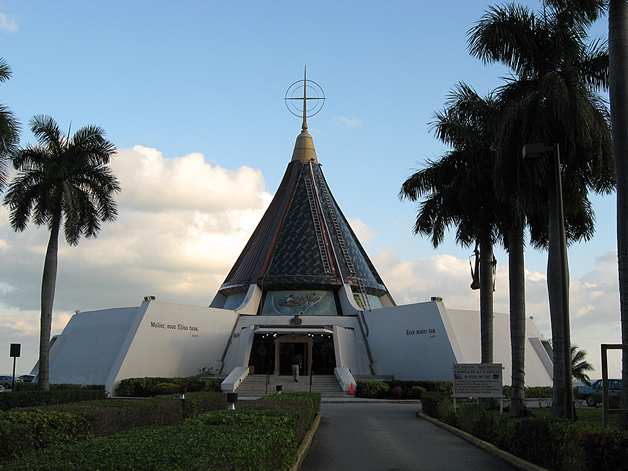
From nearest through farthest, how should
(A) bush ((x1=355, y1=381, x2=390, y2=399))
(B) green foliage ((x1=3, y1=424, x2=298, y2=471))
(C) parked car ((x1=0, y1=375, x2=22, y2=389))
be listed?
(B) green foliage ((x1=3, y1=424, x2=298, y2=471))
(A) bush ((x1=355, y1=381, x2=390, y2=399))
(C) parked car ((x1=0, y1=375, x2=22, y2=389))

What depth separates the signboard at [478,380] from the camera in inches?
653

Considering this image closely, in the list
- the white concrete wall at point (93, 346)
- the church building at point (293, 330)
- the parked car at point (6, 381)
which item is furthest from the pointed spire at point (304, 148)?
the parked car at point (6, 381)

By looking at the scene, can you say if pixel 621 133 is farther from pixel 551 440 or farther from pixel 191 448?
pixel 191 448

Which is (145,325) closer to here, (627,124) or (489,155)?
(489,155)

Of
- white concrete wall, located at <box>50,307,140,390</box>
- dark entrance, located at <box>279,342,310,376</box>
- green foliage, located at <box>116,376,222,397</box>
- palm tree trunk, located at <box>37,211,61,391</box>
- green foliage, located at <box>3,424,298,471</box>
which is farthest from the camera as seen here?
dark entrance, located at <box>279,342,310,376</box>

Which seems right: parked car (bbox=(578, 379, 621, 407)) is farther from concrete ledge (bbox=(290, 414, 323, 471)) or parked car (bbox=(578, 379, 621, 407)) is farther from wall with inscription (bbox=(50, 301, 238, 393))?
wall with inscription (bbox=(50, 301, 238, 393))

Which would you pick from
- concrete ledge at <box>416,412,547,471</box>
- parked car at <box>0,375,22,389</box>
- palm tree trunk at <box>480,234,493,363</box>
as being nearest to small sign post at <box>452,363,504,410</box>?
concrete ledge at <box>416,412,547,471</box>

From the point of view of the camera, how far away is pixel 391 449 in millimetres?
11383

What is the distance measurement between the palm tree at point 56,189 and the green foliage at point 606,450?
19.6 metres

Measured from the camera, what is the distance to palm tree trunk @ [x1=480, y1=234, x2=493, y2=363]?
18797mm

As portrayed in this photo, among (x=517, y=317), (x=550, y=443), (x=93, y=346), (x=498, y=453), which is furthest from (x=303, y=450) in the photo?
(x=93, y=346)

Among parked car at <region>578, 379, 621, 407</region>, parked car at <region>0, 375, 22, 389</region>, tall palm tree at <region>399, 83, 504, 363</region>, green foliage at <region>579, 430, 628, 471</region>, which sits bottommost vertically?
parked car at <region>0, 375, 22, 389</region>

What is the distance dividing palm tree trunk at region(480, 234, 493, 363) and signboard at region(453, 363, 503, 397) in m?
1.97

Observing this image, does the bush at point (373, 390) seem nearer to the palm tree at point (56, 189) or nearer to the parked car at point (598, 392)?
the parked car at point (598, 392)
